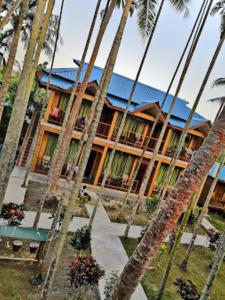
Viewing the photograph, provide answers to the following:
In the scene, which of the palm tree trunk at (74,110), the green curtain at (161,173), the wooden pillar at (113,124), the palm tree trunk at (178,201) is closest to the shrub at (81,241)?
the palm tree trunk at (74,110)

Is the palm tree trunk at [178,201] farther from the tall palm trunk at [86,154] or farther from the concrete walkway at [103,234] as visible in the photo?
the concrete walkway at [103,234]

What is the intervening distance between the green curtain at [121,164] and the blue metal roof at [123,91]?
384cm

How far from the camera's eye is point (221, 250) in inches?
286

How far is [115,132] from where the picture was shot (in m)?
21.8

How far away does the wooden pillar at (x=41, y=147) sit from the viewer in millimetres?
19188

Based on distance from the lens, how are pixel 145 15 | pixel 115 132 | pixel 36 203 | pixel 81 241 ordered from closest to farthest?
pixel 81 241
pixel 145 15
pixel 36 203
pixel 115 132

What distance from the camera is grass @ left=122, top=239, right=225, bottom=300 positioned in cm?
1025

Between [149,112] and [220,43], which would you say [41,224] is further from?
[149,112]

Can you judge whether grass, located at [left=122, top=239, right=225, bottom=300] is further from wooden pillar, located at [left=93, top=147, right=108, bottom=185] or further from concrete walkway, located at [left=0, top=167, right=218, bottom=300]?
wooden pillar, located at [left=93, top=147, right=108, bottom=185]

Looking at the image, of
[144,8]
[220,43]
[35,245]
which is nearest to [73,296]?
[35,245]

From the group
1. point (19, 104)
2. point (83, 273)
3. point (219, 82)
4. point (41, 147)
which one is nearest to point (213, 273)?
point (83, 273)

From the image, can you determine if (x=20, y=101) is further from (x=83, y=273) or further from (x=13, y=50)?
(x=83, y=273)

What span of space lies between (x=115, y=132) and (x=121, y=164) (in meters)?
2.66

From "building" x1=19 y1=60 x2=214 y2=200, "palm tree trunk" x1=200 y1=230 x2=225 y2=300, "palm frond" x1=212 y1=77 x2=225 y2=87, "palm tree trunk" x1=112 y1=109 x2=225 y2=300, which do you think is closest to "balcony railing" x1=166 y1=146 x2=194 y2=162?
"building" x1=19 y1=60 x2=214 y2=200
